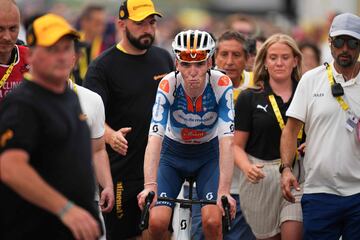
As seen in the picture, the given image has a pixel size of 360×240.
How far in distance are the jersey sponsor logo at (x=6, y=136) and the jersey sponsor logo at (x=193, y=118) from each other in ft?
10.7

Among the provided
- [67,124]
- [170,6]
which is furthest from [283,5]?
[67,124]

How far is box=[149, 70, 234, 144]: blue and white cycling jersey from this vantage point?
9625 mm

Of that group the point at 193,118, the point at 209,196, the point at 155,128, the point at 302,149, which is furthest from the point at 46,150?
the point at 302,149

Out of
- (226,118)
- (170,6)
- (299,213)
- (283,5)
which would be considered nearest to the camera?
(226,118)

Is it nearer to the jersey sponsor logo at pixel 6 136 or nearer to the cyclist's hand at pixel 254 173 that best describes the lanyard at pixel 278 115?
the cyclist's hand at pixel 254 173

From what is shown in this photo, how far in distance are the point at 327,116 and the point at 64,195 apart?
3.49 metres

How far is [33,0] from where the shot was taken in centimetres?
3297

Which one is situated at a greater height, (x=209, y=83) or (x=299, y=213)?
(x=209, y=83)

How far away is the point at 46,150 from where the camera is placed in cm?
695

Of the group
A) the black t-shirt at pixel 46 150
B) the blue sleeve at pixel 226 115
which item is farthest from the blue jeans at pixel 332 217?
the black t-shirt at pixel 46 150

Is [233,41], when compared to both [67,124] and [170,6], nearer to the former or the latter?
[67,124]

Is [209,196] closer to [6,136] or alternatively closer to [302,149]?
[302,149]

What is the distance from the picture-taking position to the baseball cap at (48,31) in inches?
276

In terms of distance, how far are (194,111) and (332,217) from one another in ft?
5.23
